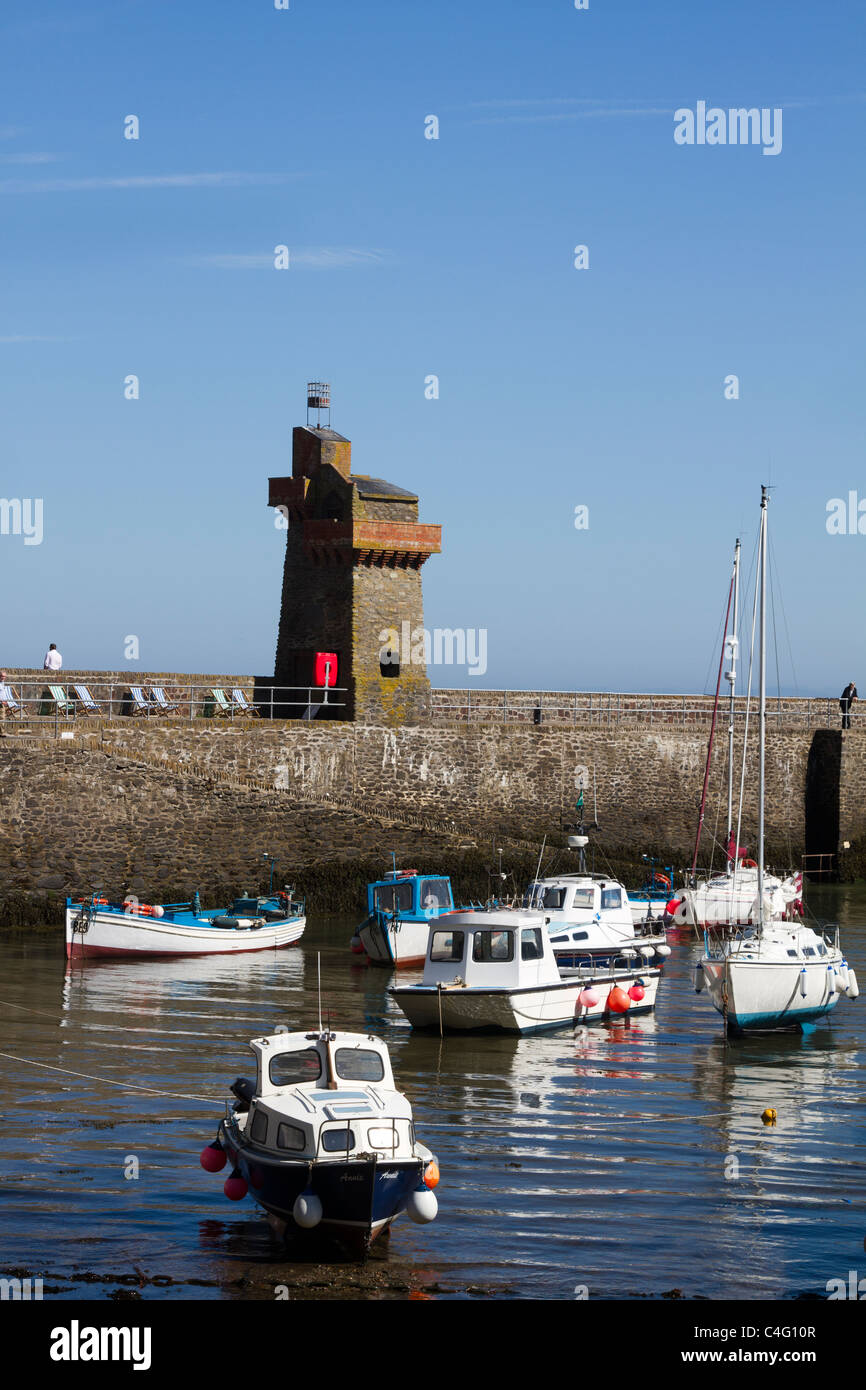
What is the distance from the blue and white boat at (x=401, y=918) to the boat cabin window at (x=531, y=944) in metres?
5.20

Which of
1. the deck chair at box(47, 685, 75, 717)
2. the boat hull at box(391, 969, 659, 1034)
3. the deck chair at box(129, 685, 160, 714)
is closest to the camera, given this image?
the boat hull at box(391, 969, 659, 1034)

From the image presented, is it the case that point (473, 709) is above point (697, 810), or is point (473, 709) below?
above

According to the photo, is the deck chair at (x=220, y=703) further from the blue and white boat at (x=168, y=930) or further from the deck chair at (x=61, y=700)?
the blue and white boat at (x=168, y=930)

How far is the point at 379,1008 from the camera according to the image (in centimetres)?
2358

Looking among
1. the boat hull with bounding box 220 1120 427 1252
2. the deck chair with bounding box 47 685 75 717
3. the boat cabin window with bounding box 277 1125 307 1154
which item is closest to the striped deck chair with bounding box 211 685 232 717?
the deck chair with bounding box 47 685 75 717

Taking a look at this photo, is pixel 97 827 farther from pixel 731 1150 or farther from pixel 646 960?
pixel 731 1150

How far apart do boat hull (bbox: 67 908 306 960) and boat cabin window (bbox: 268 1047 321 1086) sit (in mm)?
15030

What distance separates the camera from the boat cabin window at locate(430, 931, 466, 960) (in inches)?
844

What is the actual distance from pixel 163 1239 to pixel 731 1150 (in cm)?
605

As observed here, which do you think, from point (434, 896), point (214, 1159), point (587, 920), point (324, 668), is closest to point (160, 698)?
point (324, 668)

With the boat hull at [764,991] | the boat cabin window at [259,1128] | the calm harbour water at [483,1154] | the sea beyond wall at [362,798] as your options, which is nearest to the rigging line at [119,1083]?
the calm harbour water at [483,1154]

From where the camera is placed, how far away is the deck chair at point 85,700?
3428cm

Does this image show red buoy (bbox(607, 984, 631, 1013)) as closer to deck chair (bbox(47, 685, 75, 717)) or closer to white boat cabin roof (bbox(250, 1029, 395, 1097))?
white boat cabin roof (bbox(250, 1029, 395, 1097))

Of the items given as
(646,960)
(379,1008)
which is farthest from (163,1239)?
(646,960)
